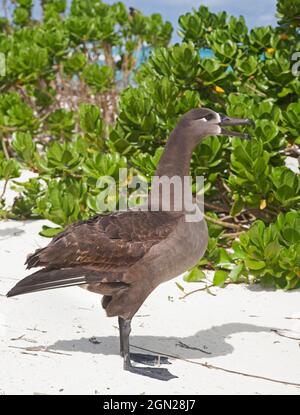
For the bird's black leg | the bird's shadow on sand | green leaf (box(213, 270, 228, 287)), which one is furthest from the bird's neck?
green leaf (box(213, 270, 228, 287))

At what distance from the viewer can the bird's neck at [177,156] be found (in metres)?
4.09

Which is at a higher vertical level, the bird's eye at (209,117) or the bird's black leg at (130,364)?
the bird's eye at (209,117)

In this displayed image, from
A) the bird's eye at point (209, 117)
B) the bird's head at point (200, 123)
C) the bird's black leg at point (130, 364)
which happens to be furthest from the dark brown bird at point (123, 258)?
the bird's eye at point (209, 117)

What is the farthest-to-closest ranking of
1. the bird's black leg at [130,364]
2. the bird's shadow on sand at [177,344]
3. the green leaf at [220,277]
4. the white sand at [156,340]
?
the green leaf at [220,277], the bird's shadow on sand at [177,344], the bird's black leg at [130,364], the white sand at [156,340]

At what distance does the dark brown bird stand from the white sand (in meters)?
0.21

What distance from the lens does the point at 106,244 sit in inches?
146

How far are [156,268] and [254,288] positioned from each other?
187 cm

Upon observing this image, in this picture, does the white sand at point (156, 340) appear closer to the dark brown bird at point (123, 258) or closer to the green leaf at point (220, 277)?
the green leaf at point (220, 277)

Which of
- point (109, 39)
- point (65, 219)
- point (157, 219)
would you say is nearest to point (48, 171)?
point (65, 219)

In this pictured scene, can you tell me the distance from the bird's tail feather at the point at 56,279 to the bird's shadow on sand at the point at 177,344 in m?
0.55

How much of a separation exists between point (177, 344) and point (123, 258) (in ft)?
2.93

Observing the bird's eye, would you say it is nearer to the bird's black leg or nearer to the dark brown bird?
the dark brown bird

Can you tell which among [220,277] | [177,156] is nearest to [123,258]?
[177,156]

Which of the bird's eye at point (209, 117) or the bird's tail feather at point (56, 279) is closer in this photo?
the bird's tail feather at point (56, 279)
